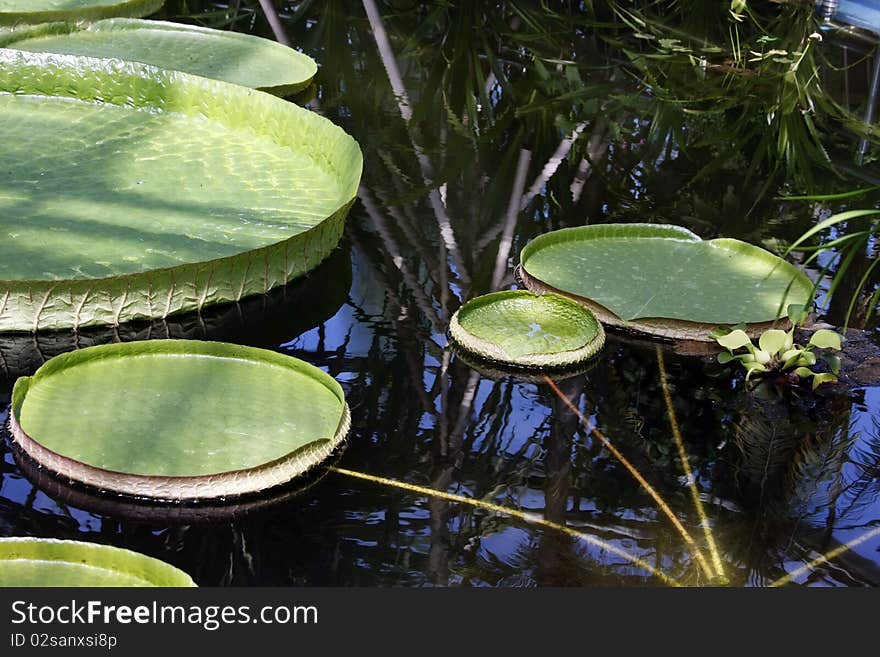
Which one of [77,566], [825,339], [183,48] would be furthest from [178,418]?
[183,48]

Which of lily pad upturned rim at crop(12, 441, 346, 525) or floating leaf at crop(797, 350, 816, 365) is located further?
floating leaf at crop(797, 350, 816, 365)

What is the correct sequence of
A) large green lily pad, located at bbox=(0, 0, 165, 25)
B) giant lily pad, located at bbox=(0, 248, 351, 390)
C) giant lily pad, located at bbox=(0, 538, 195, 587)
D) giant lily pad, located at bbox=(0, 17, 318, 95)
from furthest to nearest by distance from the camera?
large green lily pad, located at bbox=(0, 0, 165, 25), giant lily pad, located at bbox=(0, 17, 318, 95), giant lily pad, located at bbox=(0, 248, 351, 390), giant lily pad, located at bbox=(0, 538, 195, 587)

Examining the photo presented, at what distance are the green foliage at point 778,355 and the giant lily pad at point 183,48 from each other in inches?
81.0

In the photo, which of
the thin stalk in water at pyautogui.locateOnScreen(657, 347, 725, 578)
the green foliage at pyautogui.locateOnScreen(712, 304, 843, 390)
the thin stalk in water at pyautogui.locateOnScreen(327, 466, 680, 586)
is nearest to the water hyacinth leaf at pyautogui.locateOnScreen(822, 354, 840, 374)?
the green foliage at pyautogui.locateOnScreen(712, 304, 843, 390)

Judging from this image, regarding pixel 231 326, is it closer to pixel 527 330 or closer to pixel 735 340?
pixel 527 330

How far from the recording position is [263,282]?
2613 mm

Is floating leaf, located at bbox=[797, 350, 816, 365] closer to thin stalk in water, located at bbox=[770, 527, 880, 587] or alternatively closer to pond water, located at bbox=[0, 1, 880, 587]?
pond water, located at bbox=[0, 1, 880, 587]

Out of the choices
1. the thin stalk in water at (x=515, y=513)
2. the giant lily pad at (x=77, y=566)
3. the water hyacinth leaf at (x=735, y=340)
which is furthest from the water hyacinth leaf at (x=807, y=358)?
the giant lily pad at (x=77, y=566)

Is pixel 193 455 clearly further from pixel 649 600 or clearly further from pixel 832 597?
pixel 832 597

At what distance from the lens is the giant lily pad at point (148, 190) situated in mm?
2395

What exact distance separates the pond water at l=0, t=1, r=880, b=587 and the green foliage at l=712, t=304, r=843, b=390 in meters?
0.05

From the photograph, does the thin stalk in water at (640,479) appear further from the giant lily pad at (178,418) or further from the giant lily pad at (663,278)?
the giant lily pad at (178,418)

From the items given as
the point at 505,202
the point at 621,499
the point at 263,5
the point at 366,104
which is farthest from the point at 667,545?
the point at 263,5

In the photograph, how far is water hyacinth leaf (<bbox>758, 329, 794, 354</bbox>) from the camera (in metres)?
2.41
